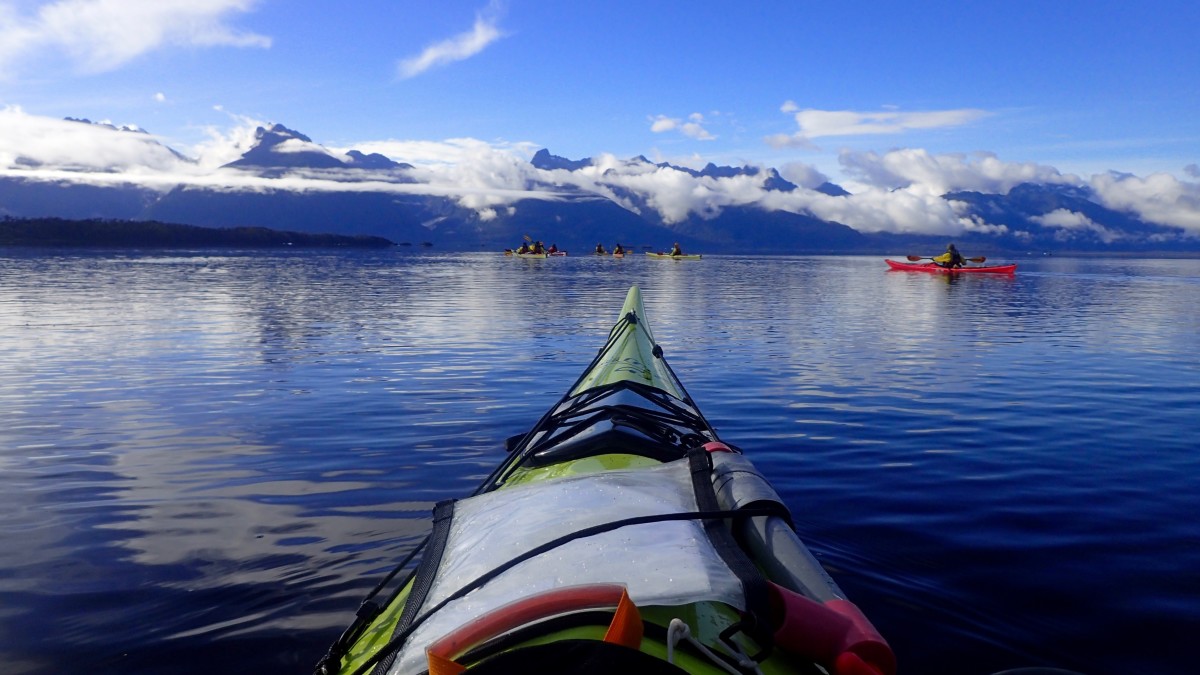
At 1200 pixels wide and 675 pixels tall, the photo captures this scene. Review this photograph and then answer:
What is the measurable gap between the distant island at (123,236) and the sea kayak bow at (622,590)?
140267mm

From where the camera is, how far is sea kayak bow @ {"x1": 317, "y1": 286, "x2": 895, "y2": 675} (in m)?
2.73

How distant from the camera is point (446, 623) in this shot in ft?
9.98

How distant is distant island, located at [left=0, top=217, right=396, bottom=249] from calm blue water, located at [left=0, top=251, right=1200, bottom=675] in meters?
128

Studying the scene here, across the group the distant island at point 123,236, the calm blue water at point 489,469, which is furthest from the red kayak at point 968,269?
the distant island at point 123,236

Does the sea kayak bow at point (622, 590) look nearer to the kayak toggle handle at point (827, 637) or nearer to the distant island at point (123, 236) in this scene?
the kayak toggle handle at point (827, 637)

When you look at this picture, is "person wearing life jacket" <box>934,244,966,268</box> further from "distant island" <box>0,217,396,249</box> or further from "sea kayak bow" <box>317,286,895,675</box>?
"distant island" <box>0,217,396,249</box>

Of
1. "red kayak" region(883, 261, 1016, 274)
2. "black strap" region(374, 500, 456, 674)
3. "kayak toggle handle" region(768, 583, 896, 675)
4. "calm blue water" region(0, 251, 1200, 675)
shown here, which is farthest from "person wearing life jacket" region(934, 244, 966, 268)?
"kayak toggle handle" region(768, 583, 896, 675)

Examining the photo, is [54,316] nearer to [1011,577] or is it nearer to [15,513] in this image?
[15,513]

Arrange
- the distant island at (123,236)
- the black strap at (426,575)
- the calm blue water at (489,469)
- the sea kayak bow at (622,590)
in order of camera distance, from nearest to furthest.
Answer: the sea kayak bow at (622,590) < the black strap at (426,575) < the calm blue water at (489,469) < the distant island at (123,236)

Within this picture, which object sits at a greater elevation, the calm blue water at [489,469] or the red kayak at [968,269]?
the red kayak at [968,269]

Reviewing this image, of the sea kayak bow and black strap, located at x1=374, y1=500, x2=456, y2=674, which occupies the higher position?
the sea kayak bow

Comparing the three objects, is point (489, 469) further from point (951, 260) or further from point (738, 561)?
point (951, 260)

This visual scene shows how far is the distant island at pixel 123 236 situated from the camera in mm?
127500

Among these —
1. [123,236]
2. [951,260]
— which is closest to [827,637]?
[951,260]
